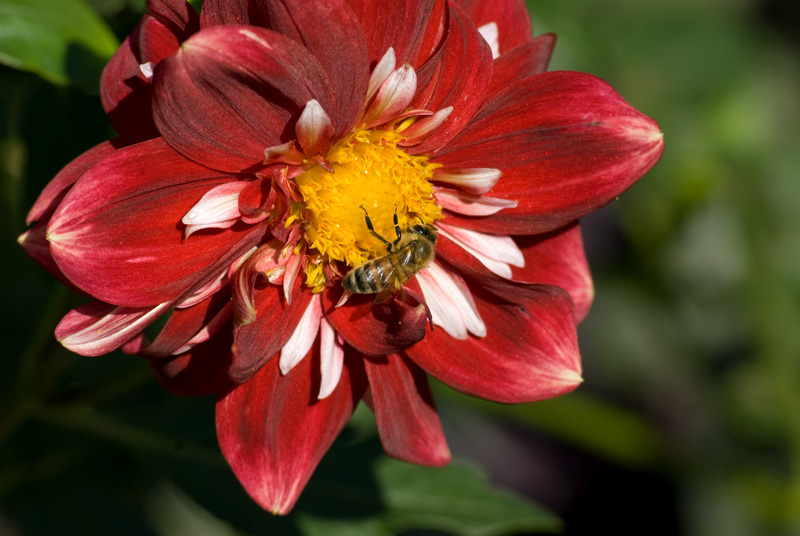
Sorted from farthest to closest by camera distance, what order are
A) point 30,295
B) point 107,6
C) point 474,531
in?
point 30,295 → point 107,6 → point 474,531

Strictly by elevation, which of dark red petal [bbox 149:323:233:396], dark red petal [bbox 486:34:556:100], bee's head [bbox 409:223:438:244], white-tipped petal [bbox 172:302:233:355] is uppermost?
dark red petal [bbox 486:34:556:100]

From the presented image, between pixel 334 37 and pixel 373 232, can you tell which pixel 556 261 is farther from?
pixel 334 37

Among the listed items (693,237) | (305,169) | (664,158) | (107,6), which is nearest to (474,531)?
(305,169)

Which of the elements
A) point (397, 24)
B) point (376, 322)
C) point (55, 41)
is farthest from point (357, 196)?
point (55, 41)

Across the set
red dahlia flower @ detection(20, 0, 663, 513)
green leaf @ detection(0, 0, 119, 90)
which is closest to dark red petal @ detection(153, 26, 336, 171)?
red dahlia flower @ detection(20, 0, 663, 513)

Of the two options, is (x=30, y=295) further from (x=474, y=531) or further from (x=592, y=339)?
(x=592, y=339)

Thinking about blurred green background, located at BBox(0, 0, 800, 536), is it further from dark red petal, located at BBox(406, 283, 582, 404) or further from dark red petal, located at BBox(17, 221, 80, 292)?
dark red petal, located at BBox(406, 283, 582, 404)
